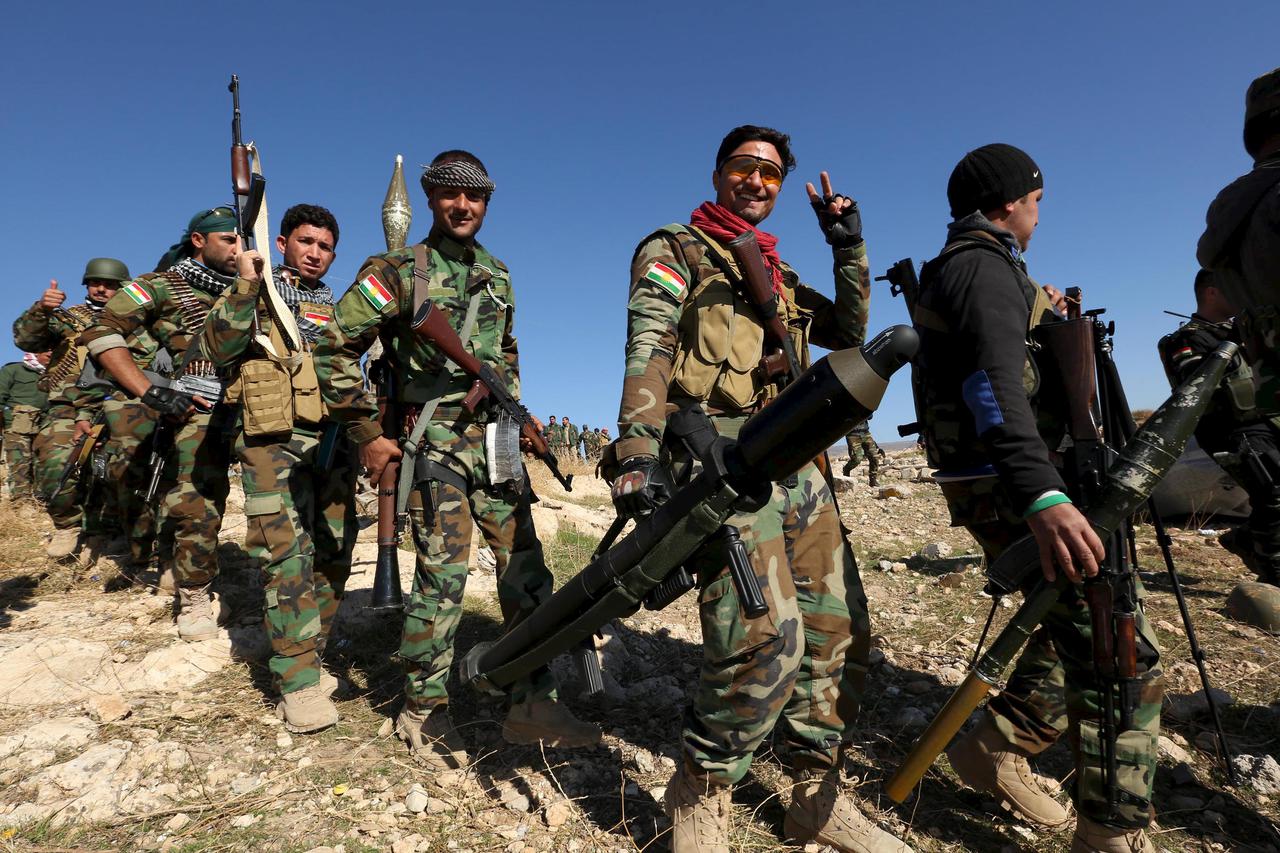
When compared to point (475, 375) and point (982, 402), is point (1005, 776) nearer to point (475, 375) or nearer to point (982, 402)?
point (982, 402)

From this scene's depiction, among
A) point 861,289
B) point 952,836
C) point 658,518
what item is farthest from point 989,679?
point 861,289

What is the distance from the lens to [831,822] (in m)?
2.33

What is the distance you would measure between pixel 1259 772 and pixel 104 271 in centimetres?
942

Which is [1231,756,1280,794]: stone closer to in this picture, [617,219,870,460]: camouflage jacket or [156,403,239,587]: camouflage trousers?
[617,219,870,460]: camouflage jacket

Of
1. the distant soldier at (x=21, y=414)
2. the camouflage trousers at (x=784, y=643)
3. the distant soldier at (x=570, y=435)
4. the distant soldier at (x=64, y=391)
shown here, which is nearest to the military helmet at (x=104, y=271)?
the distant soldier at (x=64, y=391)

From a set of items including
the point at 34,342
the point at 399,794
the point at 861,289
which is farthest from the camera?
the point at 34,342

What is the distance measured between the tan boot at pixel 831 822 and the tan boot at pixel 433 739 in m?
1.48

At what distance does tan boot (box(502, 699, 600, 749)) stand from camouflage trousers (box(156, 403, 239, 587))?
8.85 ft

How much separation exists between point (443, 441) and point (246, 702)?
1.86 m

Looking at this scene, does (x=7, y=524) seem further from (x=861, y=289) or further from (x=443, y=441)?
(x=861, y=289)

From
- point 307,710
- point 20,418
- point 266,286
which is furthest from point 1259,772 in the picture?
point 20,418

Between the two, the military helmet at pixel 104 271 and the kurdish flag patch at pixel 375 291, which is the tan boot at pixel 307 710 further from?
the military helmet at pixel 104 271

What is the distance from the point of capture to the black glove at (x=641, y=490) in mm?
2029

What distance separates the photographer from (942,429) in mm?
2467
